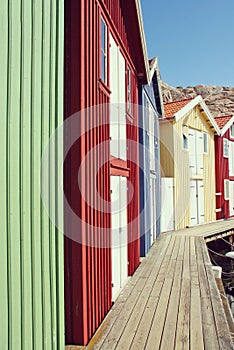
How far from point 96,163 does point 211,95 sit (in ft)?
177

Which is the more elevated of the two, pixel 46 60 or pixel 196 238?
pixel 46 60

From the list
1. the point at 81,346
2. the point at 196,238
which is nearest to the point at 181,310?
the point at 81,346

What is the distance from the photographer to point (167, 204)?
12875 millimetres

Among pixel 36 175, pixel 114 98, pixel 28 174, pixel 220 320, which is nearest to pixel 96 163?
pixel 114 98

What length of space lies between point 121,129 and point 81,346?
356 centimetres

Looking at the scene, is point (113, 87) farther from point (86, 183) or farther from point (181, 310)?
point (181, 310)

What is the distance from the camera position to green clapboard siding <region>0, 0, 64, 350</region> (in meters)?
2.06

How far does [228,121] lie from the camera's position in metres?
19.5

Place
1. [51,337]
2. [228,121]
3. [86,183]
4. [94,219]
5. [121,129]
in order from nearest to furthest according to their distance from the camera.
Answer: [51,337] < [86,183] < [94,219] < [121,129] < [228,121]

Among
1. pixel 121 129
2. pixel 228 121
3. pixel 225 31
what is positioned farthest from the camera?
pixel 225 31

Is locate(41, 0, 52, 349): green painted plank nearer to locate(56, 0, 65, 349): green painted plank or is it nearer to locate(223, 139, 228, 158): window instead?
locate(56, 0, 65, 349): green painted plank

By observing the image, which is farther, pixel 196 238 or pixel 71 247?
pixel 196 238

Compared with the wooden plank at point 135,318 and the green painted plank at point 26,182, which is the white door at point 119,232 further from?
the green painted plank at point 26,182

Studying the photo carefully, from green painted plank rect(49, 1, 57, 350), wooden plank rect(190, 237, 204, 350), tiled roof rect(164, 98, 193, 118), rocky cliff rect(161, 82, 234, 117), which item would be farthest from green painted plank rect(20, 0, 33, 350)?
rocky cliff rect(161, 82, 234, 117)
